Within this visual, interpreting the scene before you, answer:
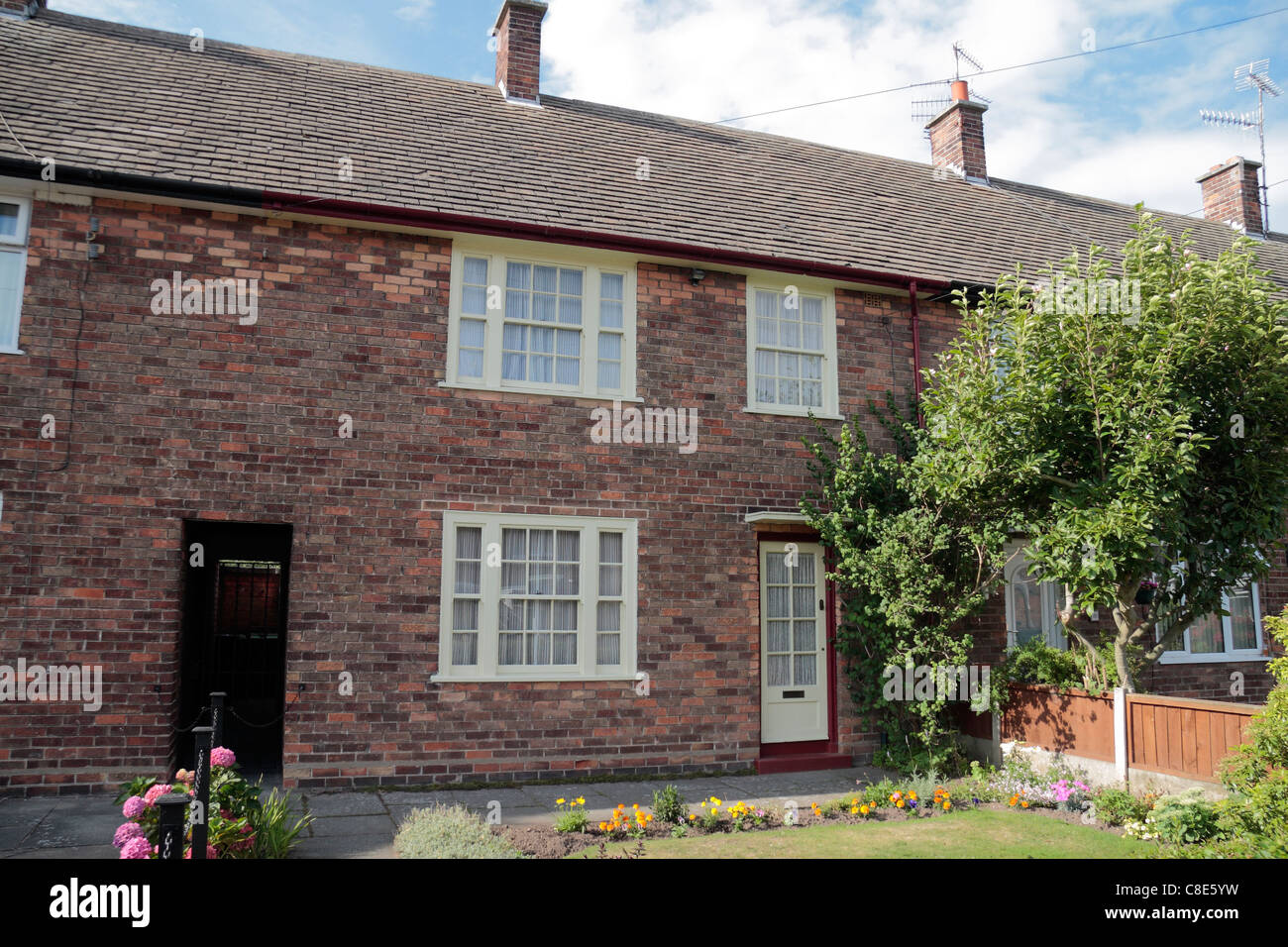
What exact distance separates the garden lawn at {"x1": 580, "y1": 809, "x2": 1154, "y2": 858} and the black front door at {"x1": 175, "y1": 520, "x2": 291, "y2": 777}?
4397mm

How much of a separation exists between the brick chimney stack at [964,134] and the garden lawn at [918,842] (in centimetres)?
1289

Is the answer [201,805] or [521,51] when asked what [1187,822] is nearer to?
[201,805]

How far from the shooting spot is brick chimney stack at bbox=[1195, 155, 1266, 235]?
18.9 m

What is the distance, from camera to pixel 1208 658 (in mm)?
12906

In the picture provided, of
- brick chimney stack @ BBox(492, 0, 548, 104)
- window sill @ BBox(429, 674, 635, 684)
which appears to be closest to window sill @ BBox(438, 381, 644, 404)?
window sill @ BBox(429, 674, 635, 684)

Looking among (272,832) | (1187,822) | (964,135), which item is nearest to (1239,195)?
(964,135)

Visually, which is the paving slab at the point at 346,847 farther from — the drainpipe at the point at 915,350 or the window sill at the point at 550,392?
the drainpipe at the point at 915,350

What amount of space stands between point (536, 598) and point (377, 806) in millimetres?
2643

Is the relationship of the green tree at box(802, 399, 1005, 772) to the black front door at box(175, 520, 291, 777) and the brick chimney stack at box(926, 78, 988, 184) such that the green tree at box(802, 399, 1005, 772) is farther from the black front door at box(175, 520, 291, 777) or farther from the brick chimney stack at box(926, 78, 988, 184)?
the brick chimney stack at box(926, 78, 988, 184)

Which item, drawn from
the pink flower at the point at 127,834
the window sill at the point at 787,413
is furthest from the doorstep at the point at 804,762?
the pink flower at the point at 127,834

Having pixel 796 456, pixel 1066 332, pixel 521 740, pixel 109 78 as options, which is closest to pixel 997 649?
pixel 796 456

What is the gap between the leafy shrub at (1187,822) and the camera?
6.85m

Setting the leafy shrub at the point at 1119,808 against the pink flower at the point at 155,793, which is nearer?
the pink flower at the point at 155,793
